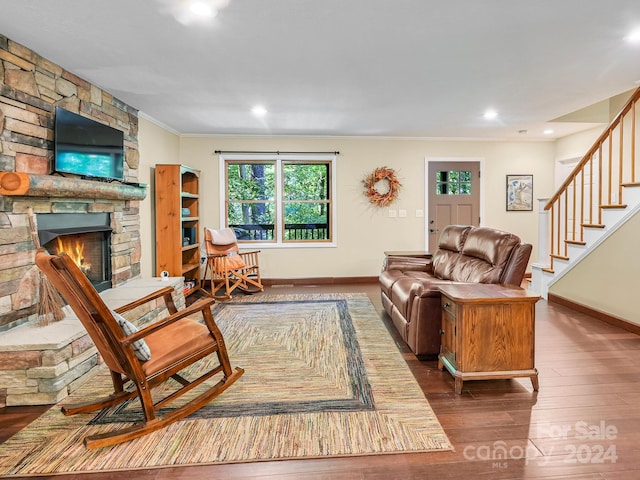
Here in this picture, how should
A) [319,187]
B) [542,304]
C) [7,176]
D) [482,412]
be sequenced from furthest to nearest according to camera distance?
[319,187] → [542,304] → [7,176] → [482,412]

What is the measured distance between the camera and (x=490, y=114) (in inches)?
179

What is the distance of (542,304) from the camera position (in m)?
4.53

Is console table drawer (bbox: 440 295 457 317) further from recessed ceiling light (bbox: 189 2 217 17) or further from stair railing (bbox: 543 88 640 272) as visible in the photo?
stair railing (bbox: 543 88 640 272)

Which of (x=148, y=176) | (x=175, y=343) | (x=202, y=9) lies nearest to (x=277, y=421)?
(x=175, y=343)

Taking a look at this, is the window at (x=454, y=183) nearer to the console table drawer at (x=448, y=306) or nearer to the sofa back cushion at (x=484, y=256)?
the sofa back cushion at (x=484, y=256)

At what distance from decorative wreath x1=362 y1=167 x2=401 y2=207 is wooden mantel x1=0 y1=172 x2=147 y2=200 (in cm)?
343

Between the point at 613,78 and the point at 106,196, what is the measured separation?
475 centimetres

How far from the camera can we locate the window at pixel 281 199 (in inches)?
231

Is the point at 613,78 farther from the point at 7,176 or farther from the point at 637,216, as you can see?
the point at 7,176

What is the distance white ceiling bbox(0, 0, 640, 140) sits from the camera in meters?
2.20

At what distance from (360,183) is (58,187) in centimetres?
415

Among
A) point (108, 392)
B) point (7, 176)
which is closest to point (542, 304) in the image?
point (108, 392)

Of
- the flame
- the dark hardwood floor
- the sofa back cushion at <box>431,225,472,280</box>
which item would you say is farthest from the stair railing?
the flame

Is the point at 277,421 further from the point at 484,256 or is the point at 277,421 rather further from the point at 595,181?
the point at 595,181
